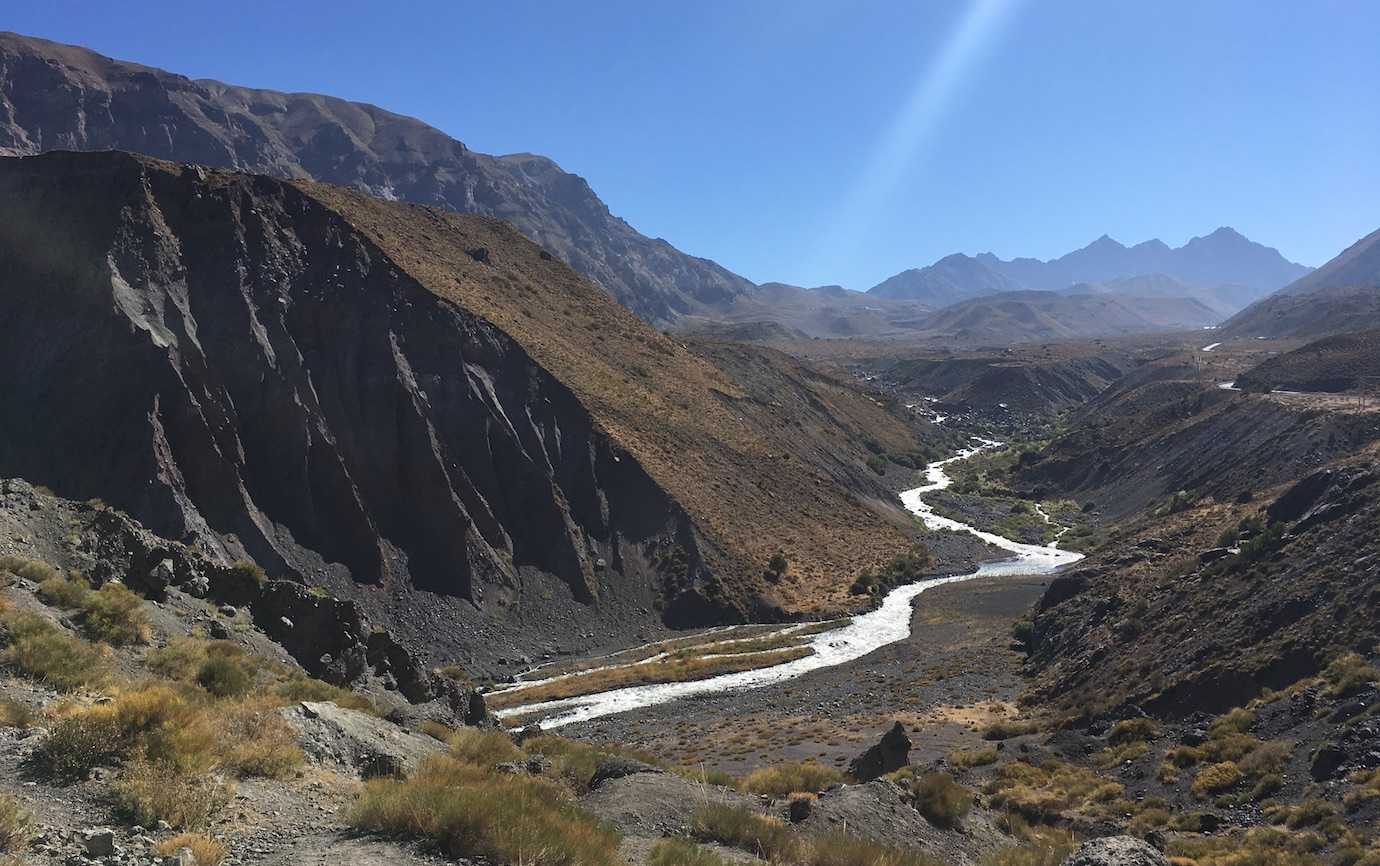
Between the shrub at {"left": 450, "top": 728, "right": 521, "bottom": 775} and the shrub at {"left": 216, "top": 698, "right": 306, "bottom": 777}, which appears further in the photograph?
the shrub at {"left": 450, "top": 728, "right": 521, "bottom": 775}

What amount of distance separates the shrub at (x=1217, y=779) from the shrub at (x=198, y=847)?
64.4 feet

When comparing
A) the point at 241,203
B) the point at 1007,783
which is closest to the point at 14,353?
the point at 241,203

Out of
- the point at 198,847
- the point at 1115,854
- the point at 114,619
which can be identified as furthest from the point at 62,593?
the point at 1115,854

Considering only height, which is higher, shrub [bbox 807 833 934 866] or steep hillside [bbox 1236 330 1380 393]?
steep hillside [bbox 1236 330 1380 393]

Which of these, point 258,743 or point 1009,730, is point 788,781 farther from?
point 1009,730

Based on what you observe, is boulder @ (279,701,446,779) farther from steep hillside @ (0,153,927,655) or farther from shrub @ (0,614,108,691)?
steep hillside @ (0,153,927,655)


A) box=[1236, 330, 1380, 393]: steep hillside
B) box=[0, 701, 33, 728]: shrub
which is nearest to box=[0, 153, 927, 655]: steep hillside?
box=[0, 701, 33, 728]: shrub

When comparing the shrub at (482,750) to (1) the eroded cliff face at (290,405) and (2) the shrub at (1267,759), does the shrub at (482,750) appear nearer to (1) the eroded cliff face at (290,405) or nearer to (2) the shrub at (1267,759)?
(2) the shrub at (1267,759)

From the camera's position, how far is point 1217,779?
742 inches

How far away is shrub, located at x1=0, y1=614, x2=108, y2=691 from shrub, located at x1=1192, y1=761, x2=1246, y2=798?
21.1 m

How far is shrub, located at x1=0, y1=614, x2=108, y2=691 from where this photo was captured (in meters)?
10.6

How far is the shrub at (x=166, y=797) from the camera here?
7.55 metres

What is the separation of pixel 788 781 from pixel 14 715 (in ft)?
41.4

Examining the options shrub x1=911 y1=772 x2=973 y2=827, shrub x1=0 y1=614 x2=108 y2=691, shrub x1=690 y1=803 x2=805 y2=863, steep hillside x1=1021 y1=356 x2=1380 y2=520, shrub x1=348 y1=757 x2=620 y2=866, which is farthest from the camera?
steep hillside x1=1021 y1=356 x2=1380 y2=520
